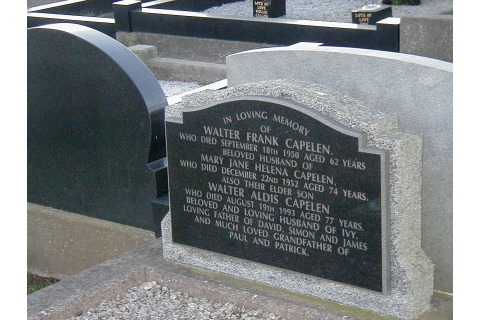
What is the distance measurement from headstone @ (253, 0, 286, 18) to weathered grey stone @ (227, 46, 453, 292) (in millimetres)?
7235

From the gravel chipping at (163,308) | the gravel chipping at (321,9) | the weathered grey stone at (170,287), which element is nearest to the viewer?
the weathered grey stone at (170,287)

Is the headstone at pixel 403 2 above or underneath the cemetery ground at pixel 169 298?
above

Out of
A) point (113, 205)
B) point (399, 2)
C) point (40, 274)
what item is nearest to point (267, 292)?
point (113, 205)

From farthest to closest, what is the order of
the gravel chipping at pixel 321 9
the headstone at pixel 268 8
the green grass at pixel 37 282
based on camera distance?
the gravel chipping at pixel 321 9 < the headstone at pixel 268 8 < the green grass at pixel 37 282

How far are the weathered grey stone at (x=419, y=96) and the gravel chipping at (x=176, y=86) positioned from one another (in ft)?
16.6

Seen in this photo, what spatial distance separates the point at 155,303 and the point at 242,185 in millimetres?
730

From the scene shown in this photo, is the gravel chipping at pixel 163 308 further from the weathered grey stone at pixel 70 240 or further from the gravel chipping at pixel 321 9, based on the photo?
the gravel chipping at pixel 321 9

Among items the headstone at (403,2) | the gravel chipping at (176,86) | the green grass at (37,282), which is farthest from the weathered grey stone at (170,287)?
the headstone at (403,2)

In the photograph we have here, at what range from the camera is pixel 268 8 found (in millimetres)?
11227

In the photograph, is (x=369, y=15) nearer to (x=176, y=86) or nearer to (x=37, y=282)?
(x=176, y=86)

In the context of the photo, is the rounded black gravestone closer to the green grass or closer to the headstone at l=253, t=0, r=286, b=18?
the green grass

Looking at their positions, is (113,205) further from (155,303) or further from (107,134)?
(155,303)

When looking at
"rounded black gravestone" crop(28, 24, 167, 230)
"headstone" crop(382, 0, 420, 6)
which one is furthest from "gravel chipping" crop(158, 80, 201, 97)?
"headstone" crop(382, 0, 420, 6)

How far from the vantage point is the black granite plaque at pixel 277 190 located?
12.2 feet
